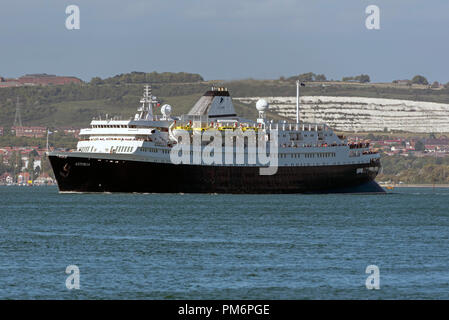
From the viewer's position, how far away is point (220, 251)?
52.0 m

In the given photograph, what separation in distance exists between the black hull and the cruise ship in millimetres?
98

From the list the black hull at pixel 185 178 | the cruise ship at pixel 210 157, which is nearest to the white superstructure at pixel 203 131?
the cruise ship at pixel 210 157

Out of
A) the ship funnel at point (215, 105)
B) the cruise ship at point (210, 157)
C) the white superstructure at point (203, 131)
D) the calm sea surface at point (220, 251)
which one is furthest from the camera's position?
the ship funnel at point (215, 105)

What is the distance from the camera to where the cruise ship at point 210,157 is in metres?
99.9

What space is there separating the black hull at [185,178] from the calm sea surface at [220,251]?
12460mm

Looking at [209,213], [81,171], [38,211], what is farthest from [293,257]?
[81,171]

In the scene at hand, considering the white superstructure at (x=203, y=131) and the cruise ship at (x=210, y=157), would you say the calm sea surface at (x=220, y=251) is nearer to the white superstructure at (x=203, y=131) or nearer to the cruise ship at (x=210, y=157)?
the cruise ship at (x=210, y=157)

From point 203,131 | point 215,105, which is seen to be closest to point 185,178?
point 203,131

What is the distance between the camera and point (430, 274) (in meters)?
43.8

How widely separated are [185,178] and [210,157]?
4422 mm

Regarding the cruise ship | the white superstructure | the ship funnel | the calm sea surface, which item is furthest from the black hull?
the calm sea surface

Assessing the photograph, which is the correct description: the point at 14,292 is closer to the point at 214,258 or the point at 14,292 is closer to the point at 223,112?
the point at 214,258

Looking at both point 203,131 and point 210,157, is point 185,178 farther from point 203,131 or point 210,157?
point 203,131
